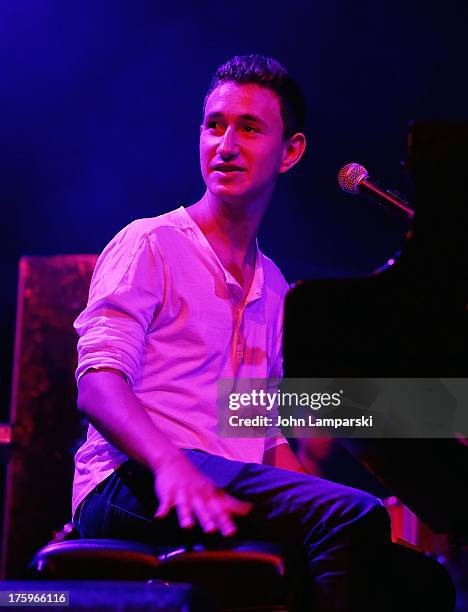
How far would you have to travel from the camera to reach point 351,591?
159 cm

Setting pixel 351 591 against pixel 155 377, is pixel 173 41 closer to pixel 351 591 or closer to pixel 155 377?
pixel 155 377

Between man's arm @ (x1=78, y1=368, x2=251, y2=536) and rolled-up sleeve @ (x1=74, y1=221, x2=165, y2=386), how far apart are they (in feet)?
0.16

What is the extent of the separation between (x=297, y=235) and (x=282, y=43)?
0.90 meters

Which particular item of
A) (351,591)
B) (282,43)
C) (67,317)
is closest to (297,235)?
(282,43)

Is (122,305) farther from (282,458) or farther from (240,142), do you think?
(282,458)

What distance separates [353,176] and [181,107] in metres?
2.00

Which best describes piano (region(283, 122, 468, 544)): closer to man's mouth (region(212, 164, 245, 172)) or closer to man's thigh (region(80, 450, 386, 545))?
man's thigh (region(80, 450, 386, 545))

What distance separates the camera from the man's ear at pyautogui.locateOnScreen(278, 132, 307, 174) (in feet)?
8.05

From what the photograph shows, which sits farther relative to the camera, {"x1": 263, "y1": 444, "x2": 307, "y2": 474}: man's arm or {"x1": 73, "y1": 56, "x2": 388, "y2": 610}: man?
{"x1": 263, "y1": 444, "x2": 307, "y2": 474}: man's arm

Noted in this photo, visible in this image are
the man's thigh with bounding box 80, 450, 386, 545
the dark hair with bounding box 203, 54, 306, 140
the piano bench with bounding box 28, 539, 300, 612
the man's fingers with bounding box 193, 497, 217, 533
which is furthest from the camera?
the dark hair with bounding box 203, 54, 306, 140

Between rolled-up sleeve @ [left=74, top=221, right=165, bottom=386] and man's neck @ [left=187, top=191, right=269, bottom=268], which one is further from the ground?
man's neck @ [left=187, top=191, right=269, bottom=268]

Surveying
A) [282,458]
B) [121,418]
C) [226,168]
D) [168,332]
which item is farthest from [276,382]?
[121,418]

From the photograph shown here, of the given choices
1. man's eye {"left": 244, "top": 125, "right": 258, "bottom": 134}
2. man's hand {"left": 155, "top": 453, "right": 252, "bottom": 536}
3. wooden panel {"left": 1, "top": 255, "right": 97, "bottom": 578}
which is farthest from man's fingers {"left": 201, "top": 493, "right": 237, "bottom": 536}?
wooden panel {"left": 1, "top": 255, "right": 97, "bottom": 578}

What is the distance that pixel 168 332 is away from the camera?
2068mm
